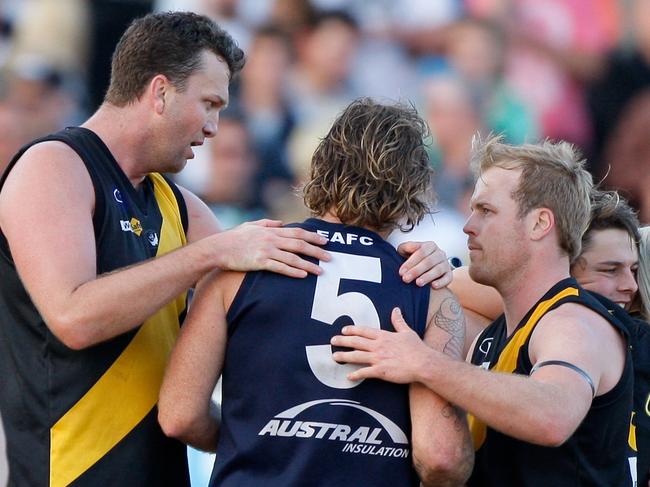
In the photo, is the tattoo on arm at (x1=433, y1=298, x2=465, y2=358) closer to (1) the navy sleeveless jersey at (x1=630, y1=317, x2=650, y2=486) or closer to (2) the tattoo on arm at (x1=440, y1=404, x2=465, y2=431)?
(2) the tattoo on arm at (x1=440, y1=404, x2=465, y2=431)

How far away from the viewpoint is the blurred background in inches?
295

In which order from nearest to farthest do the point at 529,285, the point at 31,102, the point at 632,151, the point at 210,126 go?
the point at 529,285
the point at 210,126
the point at 31,102
the point at 632,151

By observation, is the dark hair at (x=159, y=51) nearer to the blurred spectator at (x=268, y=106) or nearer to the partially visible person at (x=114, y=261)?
the partially visible person at (x=114, y=261)

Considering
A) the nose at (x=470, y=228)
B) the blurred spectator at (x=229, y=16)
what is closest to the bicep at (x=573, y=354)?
the nose at (x=470, y=228)

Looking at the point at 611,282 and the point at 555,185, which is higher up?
the point at 555,185

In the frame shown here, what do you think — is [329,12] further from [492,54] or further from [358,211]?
[358,211]

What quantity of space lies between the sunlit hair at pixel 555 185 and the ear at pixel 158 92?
119 cm

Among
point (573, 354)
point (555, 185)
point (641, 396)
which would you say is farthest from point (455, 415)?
point (641, 396)

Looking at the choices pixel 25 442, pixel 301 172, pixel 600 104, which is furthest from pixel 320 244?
pixel 600 104

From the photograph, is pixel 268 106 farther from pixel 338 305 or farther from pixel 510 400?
pixel 510 400

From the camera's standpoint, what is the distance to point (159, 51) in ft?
11.9

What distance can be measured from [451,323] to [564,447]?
55 cm

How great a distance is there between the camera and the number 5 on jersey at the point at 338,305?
3041 mm

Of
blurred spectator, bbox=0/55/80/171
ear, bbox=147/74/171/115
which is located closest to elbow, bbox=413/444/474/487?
ear, bbox=147/74/171/115
